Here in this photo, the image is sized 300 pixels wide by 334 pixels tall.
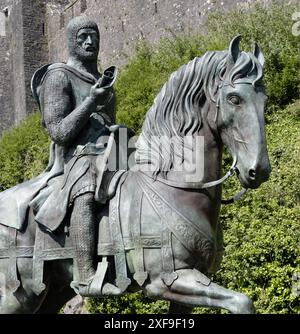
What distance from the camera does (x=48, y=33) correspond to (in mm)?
32500

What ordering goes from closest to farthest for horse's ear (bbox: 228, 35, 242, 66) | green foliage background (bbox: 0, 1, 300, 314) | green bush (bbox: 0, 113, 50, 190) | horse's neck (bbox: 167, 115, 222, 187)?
horse's ear (bbox: 228, 35, 242, 66) < horse's neck (bbox: 167, 115, 222, 187) < green foliage background (bbox: 0, 1, 300, 314) < green bush (bbox: 0, 113, 50, 190)

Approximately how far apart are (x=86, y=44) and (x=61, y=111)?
554mm

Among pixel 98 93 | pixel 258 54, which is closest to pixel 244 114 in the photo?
pixel 258 54

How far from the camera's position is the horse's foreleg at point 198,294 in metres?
4.79

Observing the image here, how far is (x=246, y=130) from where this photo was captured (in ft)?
16.2

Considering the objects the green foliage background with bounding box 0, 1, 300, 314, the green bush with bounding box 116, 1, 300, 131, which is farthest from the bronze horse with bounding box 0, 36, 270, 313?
the green bush with bounding box 116, 1, 300, 131

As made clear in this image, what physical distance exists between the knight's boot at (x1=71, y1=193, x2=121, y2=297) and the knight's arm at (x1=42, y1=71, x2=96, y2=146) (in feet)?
1.55

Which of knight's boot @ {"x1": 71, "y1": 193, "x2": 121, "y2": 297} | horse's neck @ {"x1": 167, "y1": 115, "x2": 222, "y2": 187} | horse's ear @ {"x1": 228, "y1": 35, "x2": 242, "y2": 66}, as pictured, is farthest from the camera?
knight's boot @ {"x1": 71, "y1": 193, "x2": 121, "y2": 297}

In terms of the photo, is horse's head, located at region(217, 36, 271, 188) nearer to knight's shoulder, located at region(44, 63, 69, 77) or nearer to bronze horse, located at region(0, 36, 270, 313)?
bronze horse, located at region(0, 36, 270, 313)

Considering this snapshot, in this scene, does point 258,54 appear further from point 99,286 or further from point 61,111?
point 99,286

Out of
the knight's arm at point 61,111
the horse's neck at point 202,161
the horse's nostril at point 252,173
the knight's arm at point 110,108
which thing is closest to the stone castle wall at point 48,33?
the knight's arm at point 110,108

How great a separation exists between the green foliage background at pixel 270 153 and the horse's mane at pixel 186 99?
4.94m

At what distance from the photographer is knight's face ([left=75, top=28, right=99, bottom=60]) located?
5824 millimetres
